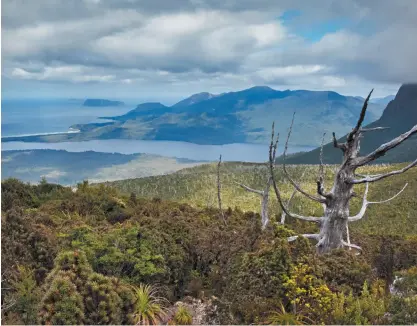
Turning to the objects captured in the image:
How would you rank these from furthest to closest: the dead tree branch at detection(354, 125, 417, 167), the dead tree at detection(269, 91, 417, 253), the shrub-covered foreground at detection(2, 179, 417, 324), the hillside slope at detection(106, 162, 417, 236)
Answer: the hillside slope at detection(106, 162, 417, 236) → the dead tree at detection(269, 91, 417, 253) → the dead tree branch at detection(354, 125, 417, 167) → the shrub-covered foreground at detection(2, 179, 417, 324)

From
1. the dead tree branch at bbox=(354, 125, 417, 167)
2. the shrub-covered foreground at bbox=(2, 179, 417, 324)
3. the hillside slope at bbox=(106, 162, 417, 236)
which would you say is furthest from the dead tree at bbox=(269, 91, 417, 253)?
the hillside slope at bbox=(106, 162, 417, 236)

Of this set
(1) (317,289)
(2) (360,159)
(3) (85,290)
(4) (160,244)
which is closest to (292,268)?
(1) (317,289)

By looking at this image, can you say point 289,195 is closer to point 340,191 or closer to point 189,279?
point 189,279

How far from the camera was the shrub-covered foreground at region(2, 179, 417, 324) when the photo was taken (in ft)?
19.7

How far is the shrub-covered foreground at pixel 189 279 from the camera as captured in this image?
19.7ft

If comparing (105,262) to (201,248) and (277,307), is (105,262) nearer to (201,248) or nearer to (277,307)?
(201,248)

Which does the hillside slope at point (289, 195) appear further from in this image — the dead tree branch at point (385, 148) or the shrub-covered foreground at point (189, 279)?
the dead tree branch at point (385, 148)

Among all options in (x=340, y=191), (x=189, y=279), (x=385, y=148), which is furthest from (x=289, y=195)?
(x=385, y=148)

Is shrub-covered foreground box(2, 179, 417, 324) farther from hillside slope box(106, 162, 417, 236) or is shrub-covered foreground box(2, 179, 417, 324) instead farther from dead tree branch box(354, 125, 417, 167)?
hillside slope box(106, 162, 417, 236)

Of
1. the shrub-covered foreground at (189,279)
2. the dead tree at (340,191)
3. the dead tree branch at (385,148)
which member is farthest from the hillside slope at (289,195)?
the dead tree branch at (385,148)

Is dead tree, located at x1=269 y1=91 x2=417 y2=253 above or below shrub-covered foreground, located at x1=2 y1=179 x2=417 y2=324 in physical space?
above

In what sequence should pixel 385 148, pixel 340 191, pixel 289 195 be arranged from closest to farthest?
pixel 385 148
pixel 340 191
pixel 289 195

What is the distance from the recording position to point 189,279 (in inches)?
377

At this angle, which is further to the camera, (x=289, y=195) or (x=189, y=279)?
(x=289, y=195)
